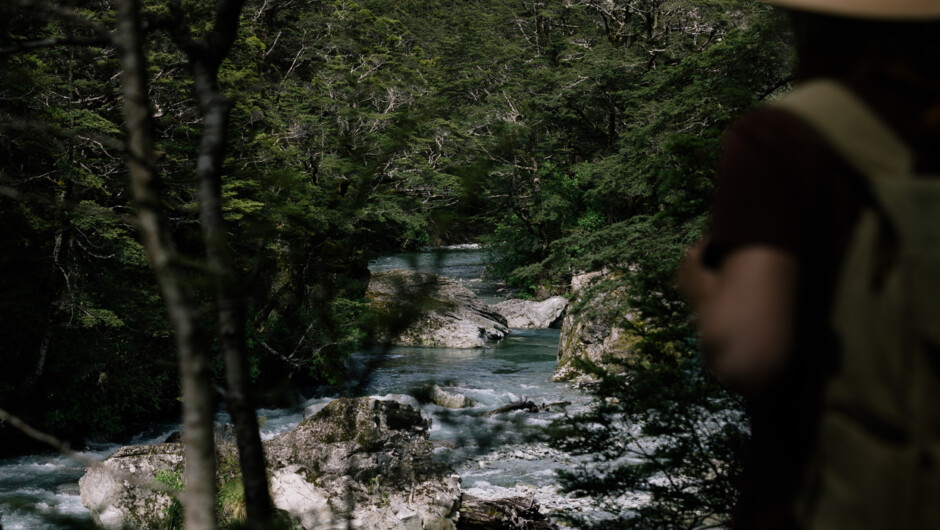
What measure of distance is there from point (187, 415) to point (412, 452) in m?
7.21

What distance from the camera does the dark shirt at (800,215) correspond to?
662 mm

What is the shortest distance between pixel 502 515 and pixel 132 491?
4082 millimetres

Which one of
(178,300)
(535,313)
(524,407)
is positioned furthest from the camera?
(535,313)

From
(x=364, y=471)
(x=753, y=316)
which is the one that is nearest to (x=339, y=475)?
(x=364, y=471)

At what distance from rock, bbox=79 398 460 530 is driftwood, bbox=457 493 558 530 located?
0.27 m

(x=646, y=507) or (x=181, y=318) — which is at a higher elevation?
(x=181, y=318)

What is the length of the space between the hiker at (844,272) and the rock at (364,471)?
637 cm

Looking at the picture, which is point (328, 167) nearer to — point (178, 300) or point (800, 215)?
point (178, 300)

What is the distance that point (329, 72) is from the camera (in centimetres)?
1758

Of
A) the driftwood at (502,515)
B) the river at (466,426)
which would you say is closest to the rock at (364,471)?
the driftwood at (502,515)

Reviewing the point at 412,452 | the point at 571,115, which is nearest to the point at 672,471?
the point at 412,452

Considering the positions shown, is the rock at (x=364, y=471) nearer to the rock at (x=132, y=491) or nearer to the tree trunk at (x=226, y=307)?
the rock at (x=132, y=491)

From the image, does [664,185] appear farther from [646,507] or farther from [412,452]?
[412,452]

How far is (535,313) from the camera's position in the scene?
2083 cm
